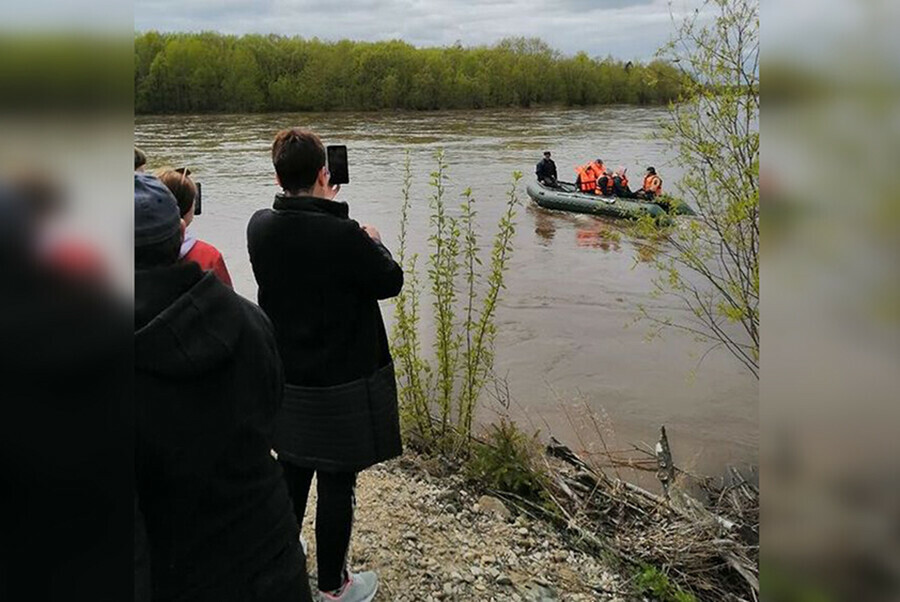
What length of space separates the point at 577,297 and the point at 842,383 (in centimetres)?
1353

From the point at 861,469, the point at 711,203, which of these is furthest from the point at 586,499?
the point at 861,469

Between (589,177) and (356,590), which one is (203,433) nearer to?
(356,590)

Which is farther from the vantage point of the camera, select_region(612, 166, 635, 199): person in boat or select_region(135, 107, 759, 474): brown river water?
select_region(612, 166, 635, 199): person in boat

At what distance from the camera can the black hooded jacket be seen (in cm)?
151

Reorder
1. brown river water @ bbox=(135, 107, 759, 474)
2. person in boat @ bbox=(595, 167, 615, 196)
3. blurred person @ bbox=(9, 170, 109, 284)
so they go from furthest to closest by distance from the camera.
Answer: person in boat @ bbox=(595, 167, 615, 196) → brown river water @ bbox=(135, 107, 759, 474) → blurred person @ bbox=(9, 170, 109, 284)

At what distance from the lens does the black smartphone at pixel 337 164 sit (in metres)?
2.59

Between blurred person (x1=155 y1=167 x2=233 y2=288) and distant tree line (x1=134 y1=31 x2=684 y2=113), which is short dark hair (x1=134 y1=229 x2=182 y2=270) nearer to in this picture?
blurred person (x1=155 y1=167 x2=233 y2=288)

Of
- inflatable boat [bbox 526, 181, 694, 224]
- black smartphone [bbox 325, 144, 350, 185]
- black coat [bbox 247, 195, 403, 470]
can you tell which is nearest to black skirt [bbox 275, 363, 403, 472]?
black coat [bbox 247, 195, 403, 470]

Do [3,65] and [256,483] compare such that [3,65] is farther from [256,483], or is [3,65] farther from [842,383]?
[256,483]

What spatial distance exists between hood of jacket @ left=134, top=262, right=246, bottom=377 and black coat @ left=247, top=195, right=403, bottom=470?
819 millimetres

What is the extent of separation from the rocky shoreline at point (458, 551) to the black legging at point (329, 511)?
0.47 metres

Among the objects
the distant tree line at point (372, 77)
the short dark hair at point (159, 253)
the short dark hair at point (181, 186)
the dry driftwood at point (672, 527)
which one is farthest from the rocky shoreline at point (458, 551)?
the distant tree line at point (372, 77)

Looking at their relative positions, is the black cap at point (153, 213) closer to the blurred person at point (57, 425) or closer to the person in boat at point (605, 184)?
the blurred person at point (57, 425)

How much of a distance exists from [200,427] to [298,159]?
1.08 m
